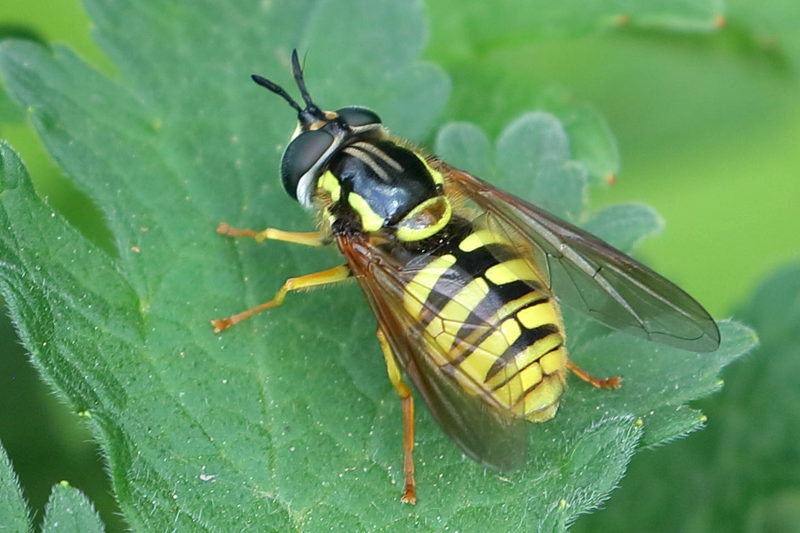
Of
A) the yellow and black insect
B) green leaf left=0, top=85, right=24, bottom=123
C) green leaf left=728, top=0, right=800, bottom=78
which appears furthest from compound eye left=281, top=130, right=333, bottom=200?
green leaf left=728, top=0, right=800, bottom=78

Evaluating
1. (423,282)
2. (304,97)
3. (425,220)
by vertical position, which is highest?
(304,97)

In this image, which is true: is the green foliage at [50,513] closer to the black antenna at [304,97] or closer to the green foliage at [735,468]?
the black antenna at [304,97]

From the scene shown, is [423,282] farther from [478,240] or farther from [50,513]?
[50,513]

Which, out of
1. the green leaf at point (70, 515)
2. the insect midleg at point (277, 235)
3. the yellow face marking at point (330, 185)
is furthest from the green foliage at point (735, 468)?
the green leaf at point (70, 515)

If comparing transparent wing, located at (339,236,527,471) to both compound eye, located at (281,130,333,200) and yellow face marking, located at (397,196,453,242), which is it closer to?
yellow face marking, located at (397,196,453,242)

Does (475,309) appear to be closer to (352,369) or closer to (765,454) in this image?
(352,369)

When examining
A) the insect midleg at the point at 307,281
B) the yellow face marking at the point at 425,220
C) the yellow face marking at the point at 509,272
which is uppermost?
the yellow face marking at the point at 425,220

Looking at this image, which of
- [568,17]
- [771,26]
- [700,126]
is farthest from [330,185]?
[700,126]
